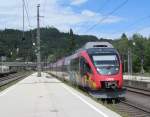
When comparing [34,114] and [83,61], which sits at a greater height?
[83,61]

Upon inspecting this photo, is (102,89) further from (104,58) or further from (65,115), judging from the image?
(65,115)

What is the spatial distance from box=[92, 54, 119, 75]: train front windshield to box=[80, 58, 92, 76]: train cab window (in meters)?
0.65

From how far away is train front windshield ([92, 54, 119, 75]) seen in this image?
87.7 feet

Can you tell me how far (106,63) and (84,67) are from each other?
2665 mm

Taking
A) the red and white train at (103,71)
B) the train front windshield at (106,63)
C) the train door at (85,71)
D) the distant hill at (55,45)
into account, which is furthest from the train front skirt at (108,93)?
the distant hill at (55,45)

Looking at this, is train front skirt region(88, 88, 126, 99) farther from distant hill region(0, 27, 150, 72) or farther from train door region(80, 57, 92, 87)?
distant hill region(0, 27, 150, 72)

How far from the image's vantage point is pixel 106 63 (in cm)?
2717

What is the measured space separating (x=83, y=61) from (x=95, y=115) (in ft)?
44.1

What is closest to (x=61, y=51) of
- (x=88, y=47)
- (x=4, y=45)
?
(x=4, y=45)

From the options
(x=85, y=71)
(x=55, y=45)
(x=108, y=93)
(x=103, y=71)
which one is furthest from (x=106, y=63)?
(x=55, y=45)

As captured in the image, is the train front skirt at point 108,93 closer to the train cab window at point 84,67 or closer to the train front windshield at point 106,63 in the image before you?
the train front windshield at point 106,63

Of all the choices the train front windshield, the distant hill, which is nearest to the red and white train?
the train front windshield

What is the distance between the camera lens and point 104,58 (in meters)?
Answer: 27.5

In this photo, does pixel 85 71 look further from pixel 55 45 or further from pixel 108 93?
pixel 55 45
